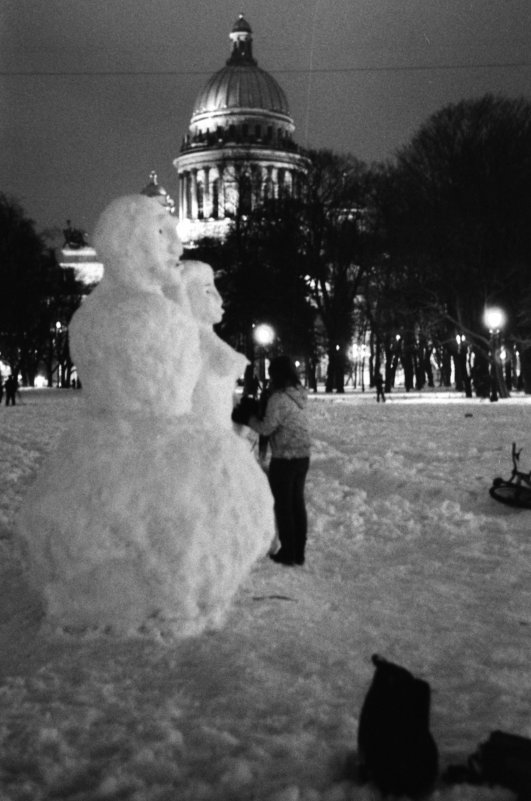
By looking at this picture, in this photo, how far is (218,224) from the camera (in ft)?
307

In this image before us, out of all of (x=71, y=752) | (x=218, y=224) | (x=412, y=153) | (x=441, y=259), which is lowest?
(x=71, y=752)

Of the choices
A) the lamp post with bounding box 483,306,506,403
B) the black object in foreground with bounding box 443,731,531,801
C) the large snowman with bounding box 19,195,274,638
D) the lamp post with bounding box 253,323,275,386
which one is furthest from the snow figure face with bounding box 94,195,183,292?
the lamp post with bounding box 483,306,506,403

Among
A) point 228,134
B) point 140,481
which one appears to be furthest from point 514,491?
point 228,134

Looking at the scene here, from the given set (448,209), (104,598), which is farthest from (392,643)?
(448,209)

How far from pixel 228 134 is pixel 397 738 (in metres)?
108

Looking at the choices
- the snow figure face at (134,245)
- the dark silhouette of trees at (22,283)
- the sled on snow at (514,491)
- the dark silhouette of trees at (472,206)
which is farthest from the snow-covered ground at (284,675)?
the dark silhouette of trees at (22,283)

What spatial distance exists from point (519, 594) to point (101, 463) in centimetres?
340

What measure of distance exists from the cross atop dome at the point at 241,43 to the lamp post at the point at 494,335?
87053mm

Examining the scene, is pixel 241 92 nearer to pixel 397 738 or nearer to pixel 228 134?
pixel 228 134

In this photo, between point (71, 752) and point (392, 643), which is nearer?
point (71, 752)

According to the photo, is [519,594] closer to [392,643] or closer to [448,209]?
[392,643]

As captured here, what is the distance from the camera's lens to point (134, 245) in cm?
661

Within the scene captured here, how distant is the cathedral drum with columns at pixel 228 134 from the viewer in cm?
10262

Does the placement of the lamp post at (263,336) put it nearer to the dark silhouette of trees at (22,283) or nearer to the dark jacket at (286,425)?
the dark silhouette of trees at (22,283)
